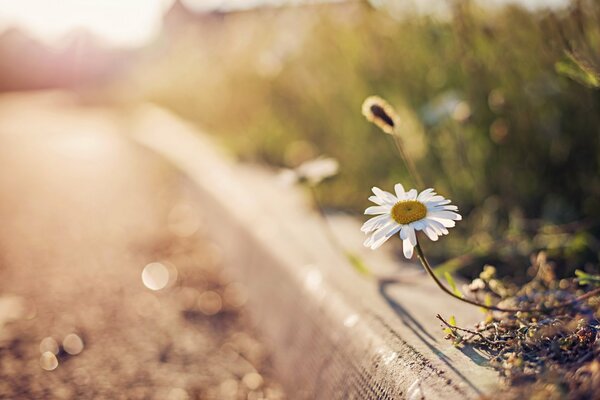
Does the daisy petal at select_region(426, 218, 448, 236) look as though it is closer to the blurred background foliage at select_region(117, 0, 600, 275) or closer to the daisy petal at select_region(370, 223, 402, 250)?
the daisy petal at select_region(370, 223, 402, 250)

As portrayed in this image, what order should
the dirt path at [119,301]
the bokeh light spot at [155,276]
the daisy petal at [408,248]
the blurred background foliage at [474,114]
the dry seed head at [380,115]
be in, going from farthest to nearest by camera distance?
1. the bokeh light spot at [155,276]
2. the blurred background foliage at [474,114]
3. the dirt path at [119,301]
4. the dry seed head at [380,115]
5. the daisy petal at [408,248]

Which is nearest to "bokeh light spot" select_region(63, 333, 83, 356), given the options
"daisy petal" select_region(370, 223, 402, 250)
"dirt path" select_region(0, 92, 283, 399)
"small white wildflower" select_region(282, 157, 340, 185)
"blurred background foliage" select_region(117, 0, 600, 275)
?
"dirt path" select_region(0, 92, 283, 399)

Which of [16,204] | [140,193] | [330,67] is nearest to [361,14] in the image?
[330,67]

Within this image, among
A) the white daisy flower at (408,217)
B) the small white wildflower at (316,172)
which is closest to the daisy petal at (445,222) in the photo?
the white daisy flower at (408,217)

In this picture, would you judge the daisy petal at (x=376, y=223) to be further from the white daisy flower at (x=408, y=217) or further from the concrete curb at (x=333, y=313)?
the concrete curb at (x=333, y=313)

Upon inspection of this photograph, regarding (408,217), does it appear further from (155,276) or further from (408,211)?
(155,276)

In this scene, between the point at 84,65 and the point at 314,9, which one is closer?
the point at 314,9

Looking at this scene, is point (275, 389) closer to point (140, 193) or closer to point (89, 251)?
point (89, 251)
